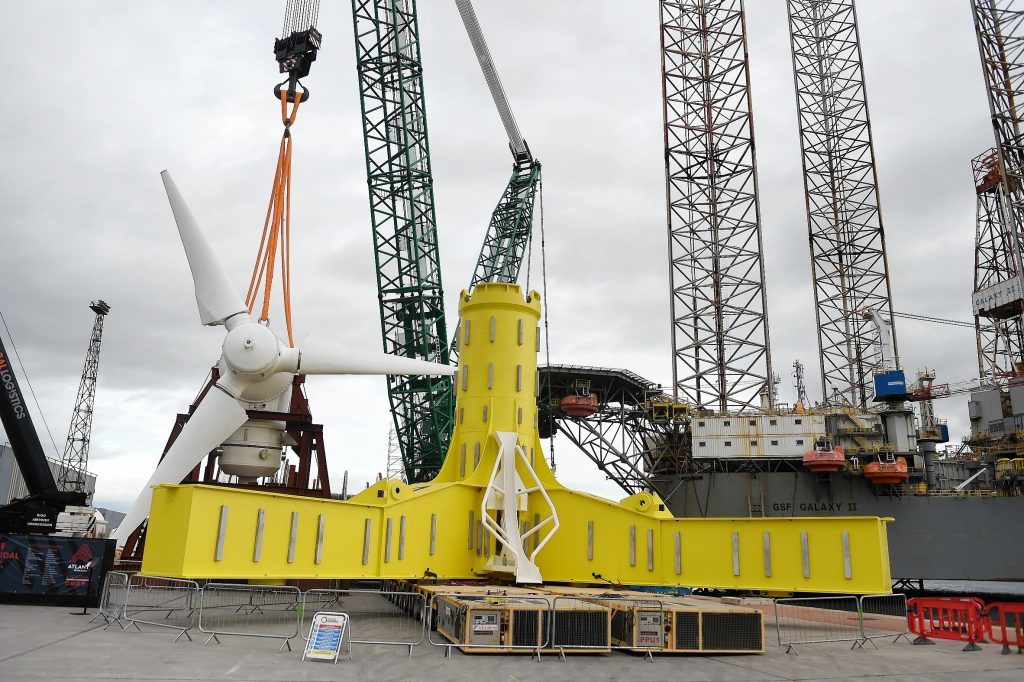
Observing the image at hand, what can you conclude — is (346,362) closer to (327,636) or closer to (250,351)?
(250,351)

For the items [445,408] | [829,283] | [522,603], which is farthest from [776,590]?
[829,283]

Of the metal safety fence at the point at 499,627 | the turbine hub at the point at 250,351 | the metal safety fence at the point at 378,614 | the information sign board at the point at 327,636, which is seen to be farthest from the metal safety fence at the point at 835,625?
the turbine hub at the point at 250,351

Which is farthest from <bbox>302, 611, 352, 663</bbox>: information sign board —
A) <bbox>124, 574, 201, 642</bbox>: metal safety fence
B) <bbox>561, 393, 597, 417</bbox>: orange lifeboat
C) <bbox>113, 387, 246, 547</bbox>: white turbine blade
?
<bbox>561, 393, 597, 417</bbox>: orange lifeboat

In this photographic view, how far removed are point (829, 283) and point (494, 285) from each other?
186 ft

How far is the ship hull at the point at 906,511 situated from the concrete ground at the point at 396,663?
4240 cm

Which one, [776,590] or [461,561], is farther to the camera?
[461,561]

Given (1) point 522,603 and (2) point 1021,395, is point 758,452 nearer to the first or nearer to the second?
(2) point 1021,395

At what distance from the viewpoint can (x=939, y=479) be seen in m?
62.8

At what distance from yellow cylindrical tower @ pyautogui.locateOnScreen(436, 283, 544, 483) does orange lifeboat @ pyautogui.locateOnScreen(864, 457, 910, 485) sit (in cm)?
3907

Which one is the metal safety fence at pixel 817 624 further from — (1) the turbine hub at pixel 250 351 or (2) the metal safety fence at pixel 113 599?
(1) the turbine hub at pixel 250 351

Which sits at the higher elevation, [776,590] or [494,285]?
[494,285]

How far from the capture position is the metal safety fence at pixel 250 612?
53.1 feet

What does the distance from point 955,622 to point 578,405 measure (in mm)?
40044

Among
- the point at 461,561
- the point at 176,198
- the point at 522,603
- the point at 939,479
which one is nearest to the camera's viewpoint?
the point at 522,603
